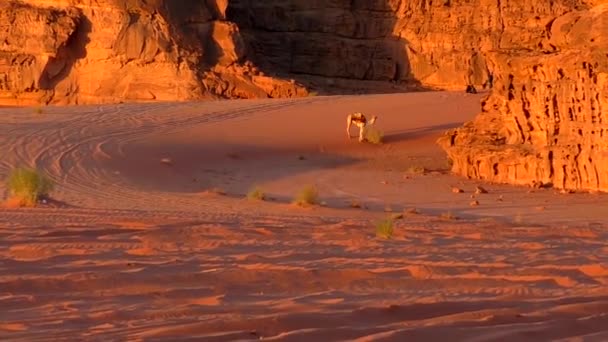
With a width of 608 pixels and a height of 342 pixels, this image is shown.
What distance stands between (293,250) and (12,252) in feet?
6.56

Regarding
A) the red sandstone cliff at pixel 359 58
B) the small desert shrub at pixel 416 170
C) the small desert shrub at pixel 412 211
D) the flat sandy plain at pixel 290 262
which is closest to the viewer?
the flat sandy plain at pixel 290 262

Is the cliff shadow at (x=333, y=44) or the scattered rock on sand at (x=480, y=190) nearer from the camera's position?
the scattered rock on sand at (x=480, y=190)

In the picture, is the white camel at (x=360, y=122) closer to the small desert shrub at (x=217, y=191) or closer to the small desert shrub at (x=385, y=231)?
the small desert shrub at (x=217, y=191)

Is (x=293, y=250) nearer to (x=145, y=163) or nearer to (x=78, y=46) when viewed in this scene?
(x=145, y=163)

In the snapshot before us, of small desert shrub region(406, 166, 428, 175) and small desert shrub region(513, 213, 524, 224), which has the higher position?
small desert shrub region(406, 166, 428, 175)

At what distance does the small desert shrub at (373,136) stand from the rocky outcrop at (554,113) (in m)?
5.25

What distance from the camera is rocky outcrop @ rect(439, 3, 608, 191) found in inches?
642

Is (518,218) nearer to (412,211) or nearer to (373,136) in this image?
(412,211)

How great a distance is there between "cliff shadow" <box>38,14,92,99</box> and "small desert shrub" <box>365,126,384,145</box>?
1707 cm

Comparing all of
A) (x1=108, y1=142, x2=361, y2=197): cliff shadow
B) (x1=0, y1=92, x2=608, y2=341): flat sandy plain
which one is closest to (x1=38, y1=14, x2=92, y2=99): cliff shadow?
(x1=108, y1=142, x2=361, y2=197): cliff shadow

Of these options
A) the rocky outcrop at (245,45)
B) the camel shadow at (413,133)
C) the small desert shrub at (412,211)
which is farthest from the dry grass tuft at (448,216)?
the rocky outcrop at (245,45)

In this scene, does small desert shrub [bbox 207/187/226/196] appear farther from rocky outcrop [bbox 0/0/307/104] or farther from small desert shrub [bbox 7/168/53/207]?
rocky outcrop [bbox 0/0/307/104]

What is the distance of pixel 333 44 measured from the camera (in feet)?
154

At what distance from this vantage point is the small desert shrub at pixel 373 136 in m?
24.5
